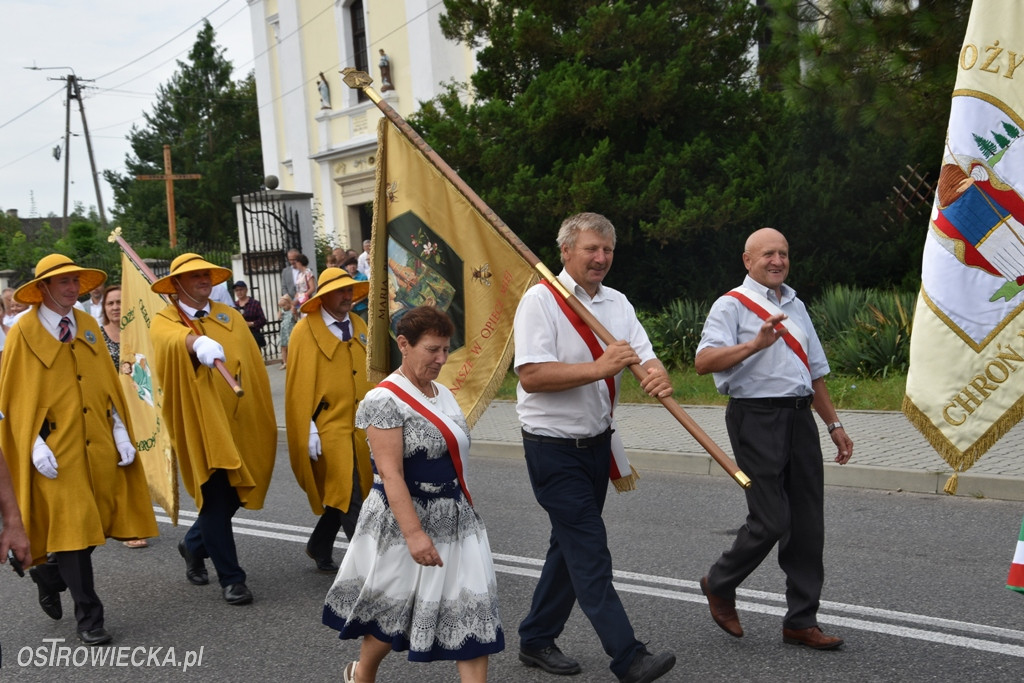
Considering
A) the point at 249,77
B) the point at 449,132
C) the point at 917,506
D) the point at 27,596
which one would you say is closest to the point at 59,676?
the point at 27,596

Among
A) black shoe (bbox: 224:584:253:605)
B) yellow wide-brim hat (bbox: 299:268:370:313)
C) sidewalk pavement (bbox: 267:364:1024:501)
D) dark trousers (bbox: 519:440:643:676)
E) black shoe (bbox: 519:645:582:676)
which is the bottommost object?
sidewalk pavement (bbox: 267:364:1024:501)

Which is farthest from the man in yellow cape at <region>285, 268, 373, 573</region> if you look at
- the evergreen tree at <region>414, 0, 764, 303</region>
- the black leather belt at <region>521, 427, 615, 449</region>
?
the evergreen tree at <region>414, 0, 764, 303</region>

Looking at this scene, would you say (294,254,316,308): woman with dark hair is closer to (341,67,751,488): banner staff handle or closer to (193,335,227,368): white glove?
(193,335,227,368): white glove

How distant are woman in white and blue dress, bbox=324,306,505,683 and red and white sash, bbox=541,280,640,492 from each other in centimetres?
62

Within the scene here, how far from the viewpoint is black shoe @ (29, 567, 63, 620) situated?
6496mm

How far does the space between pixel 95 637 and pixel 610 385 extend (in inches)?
118

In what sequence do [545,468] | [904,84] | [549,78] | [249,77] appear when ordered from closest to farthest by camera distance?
[545,468] < [904,84] < [549,78] < [249,77]

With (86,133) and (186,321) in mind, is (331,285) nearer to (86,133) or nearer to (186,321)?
(186,321)

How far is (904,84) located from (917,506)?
5.43 m

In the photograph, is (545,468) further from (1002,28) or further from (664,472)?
(664,472)

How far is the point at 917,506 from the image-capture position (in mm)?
8156

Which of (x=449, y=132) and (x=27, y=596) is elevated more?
(x=449, y=132)

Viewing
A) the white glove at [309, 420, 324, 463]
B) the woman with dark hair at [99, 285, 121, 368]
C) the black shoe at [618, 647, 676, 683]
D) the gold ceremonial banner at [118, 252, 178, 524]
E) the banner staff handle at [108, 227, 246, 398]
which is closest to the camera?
the black shoe at [618, 647, 676, 683]

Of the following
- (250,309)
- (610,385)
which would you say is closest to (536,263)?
(610,385)
